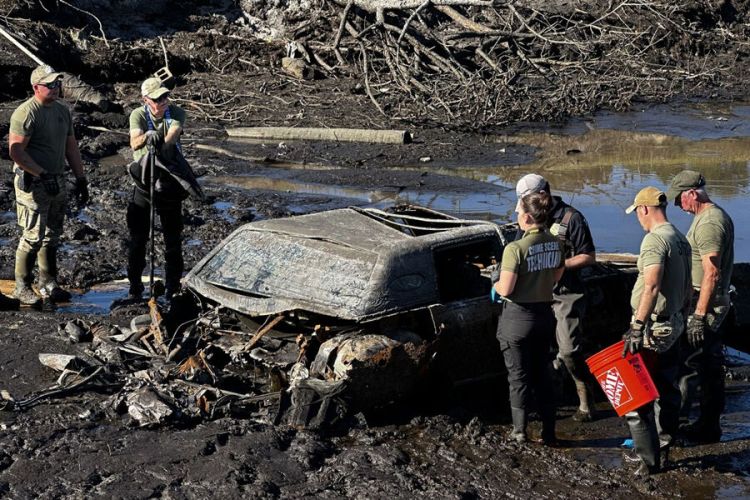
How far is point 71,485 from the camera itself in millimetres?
6188

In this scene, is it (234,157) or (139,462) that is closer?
(139,462)

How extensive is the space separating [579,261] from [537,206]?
0.82 meters

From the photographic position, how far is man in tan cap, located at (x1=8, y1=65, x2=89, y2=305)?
938 cm

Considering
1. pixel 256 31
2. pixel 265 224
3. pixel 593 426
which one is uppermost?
pixel 256 31

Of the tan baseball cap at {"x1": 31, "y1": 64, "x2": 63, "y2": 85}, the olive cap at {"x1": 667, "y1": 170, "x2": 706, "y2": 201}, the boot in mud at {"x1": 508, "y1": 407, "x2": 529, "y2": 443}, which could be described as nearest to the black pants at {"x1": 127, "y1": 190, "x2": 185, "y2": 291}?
the tan baseball cap at {"x1": 31, "y1": 64, "x2": 63, "y2": 85}

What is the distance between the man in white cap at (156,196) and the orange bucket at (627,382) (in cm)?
444

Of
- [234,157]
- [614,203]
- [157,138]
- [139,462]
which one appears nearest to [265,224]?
[157,138]

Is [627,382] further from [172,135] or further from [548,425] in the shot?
[172,135]

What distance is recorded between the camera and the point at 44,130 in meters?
9.48

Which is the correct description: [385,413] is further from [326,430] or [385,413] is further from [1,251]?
[1,251]

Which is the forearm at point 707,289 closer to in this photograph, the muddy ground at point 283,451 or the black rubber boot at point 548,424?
the muddy ground at point 283,451

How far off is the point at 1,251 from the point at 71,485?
19.1ft

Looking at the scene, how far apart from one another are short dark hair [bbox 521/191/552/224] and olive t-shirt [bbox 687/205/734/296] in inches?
39.2

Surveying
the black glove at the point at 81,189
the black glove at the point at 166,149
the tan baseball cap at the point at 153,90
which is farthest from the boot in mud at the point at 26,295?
the tan baseball cap at the point at 153,90
